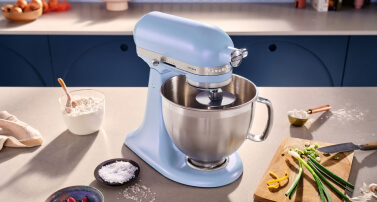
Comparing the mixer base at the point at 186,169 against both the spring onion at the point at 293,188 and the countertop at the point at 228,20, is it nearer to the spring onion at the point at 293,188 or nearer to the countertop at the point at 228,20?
the spring onion at the point at 293,188

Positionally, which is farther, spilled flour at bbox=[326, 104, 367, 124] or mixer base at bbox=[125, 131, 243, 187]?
spilled flour at bbox=[326, 104, 367, 124]

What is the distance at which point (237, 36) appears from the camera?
2.64m

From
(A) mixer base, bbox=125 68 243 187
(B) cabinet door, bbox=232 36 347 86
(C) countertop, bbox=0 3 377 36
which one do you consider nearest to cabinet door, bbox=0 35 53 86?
(C) countertop, bbox=0 3 377 36

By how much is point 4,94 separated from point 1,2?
1.86 meters

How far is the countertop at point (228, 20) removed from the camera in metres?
2.56

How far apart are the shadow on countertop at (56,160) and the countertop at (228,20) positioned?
1286 mm

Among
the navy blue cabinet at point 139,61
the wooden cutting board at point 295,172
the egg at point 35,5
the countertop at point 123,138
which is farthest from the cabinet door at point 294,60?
the wooden cutting board at point 295,172

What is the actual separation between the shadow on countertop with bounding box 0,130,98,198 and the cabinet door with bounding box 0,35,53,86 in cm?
147

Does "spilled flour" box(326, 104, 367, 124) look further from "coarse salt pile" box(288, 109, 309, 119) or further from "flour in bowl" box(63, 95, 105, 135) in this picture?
"flour in bowl" box(63, 95, 105, 135)

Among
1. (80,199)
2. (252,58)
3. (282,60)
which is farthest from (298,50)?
(80,199)

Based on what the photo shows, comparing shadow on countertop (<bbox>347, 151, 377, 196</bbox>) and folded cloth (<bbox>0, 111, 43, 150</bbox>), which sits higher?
folded cloth (<bbox>0, 111, 43, 150</bbox>)

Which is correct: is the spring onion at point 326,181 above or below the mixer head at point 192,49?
below

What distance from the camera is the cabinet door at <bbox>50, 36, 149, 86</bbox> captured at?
106 inches

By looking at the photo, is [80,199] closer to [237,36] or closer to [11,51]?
[237,36]
